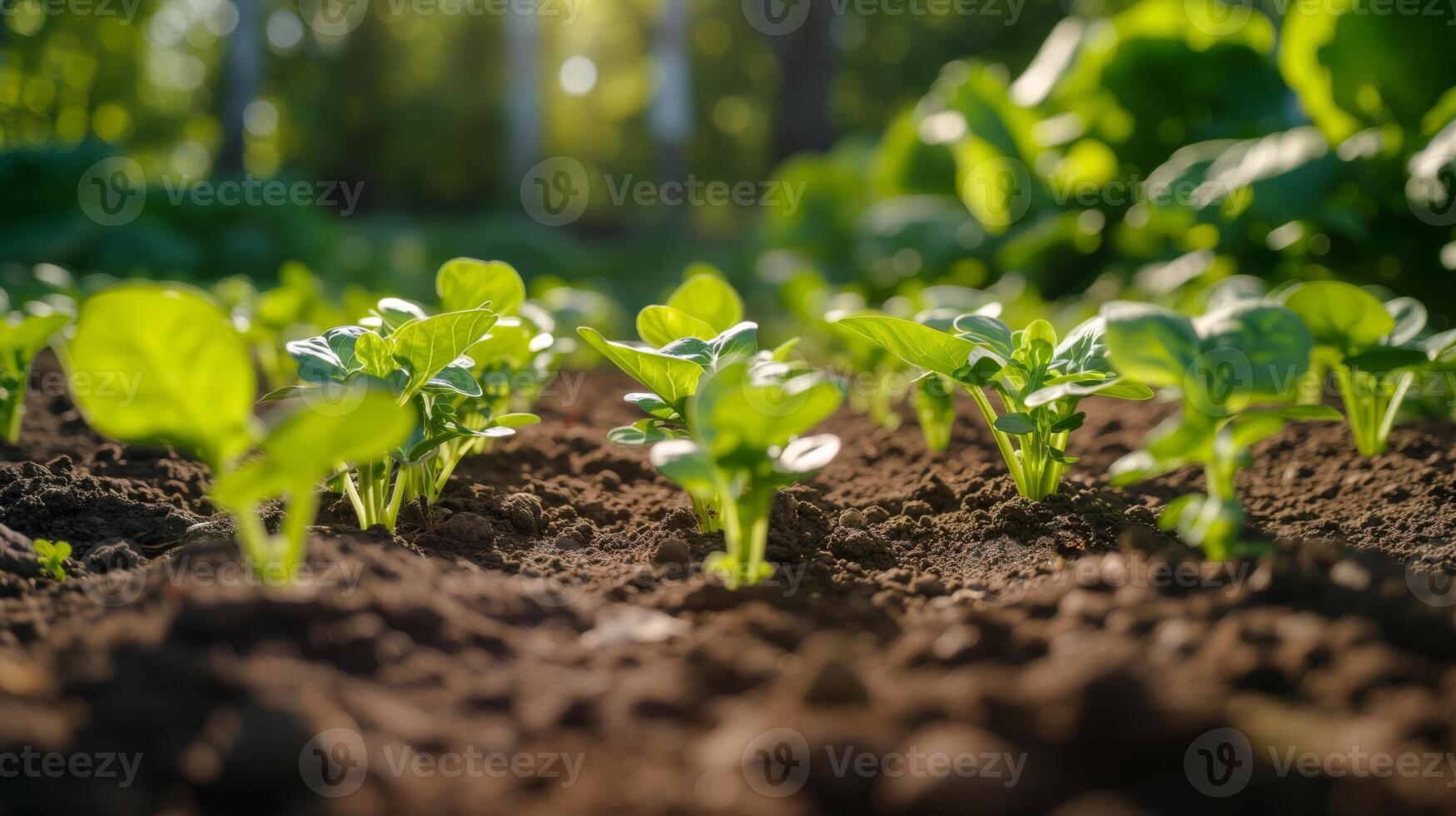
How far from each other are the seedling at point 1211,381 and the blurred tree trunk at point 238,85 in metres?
7.57

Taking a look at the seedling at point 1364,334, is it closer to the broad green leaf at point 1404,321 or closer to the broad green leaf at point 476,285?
the broad green leaf at point 1404,321

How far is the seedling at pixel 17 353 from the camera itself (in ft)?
4.94

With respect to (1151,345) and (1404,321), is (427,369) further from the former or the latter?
(1404,321)

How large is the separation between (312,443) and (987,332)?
2.77ft

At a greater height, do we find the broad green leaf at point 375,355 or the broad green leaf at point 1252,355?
the broad green leaf at point 1252,355

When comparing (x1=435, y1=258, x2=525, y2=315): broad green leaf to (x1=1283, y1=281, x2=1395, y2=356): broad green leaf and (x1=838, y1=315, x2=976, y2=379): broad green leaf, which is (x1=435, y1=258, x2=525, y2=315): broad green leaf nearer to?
(x1=838, y1=315, x2=976, y2=379): broad green leaf

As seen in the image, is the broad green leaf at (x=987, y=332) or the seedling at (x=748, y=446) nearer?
the seedling at (x=748, y=446)

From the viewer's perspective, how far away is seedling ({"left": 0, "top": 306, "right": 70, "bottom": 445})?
1.51m

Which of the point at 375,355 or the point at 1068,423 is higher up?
the point at 375,355

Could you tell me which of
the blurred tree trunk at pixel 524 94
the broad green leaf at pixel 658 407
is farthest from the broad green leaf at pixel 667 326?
the blurred tree trunk at pixel 524 94

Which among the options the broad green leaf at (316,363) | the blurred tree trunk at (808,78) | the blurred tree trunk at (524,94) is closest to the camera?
the broad green leaf at (316,363)

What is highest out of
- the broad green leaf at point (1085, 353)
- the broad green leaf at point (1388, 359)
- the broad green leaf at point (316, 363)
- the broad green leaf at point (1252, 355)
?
the broad green leaf at point (1252, 355)

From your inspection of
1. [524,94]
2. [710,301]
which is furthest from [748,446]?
[524,94]

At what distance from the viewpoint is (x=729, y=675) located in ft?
2.52
